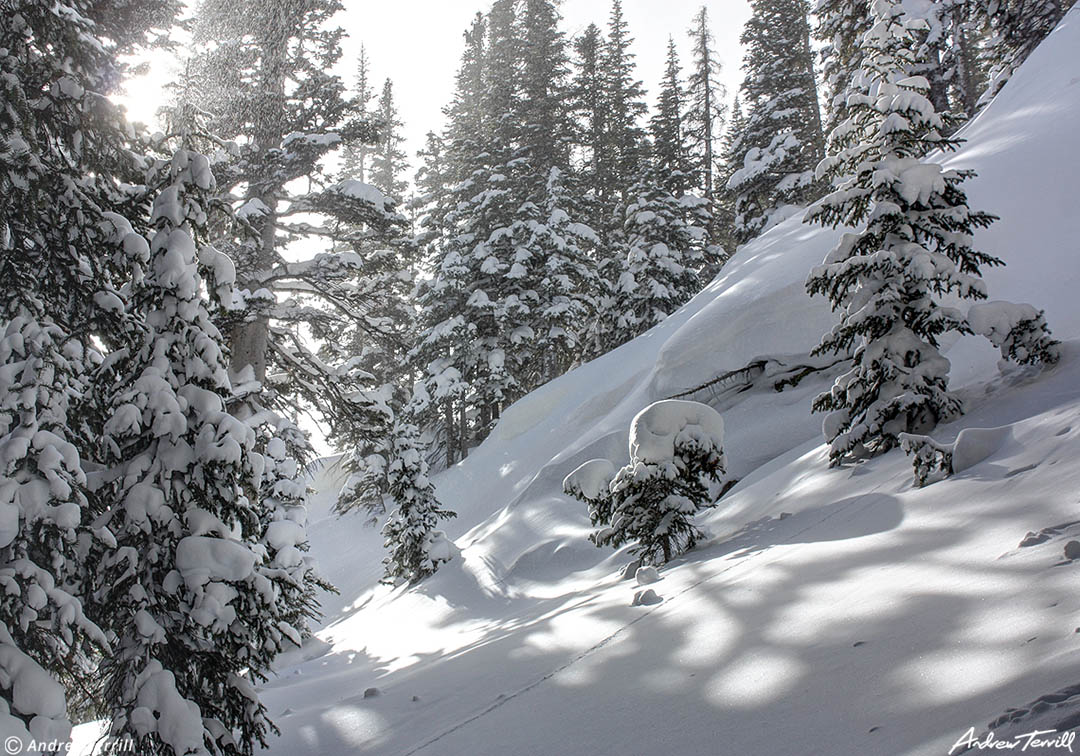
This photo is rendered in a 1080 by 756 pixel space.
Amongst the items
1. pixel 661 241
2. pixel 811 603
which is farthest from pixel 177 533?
pixel 661 241

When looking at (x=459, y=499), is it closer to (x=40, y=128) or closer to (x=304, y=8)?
(x=304, y=8)

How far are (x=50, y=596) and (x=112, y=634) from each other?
151 cm

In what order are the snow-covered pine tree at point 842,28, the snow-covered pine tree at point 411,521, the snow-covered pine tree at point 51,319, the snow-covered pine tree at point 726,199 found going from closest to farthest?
the snow-covered pine tree at point 51,319, the snow-covered pine tree at point 411,521, the snow-covered pine tree at point 842,28, the snow-covered pine tree at point 726,199

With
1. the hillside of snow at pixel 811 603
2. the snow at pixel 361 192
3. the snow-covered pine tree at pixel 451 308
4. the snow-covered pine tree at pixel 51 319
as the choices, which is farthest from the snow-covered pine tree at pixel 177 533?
the snow-covered pine tree at pixel 451 308

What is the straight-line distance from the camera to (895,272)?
20.0ft

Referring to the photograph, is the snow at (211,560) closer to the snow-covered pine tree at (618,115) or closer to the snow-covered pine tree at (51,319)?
the snow-covered pine tree at (51,319)

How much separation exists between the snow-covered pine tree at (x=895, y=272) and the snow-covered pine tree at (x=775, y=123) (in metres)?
18.0

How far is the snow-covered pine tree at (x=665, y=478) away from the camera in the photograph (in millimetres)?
6418

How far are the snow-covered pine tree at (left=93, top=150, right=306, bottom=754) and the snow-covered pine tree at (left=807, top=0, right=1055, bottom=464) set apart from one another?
5.36 metres

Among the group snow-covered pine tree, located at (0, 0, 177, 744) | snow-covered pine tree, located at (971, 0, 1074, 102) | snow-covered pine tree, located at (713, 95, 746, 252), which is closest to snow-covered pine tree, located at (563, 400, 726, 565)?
snow-covered pine tree, located at (0, 0, 177, 744)

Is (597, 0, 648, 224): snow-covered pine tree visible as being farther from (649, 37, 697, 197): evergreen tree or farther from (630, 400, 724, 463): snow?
(630, 400, 724, 463): snow

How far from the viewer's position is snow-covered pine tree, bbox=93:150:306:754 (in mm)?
3717

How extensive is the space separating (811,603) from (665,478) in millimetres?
3289

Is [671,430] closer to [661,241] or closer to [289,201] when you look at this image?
[289,201]
